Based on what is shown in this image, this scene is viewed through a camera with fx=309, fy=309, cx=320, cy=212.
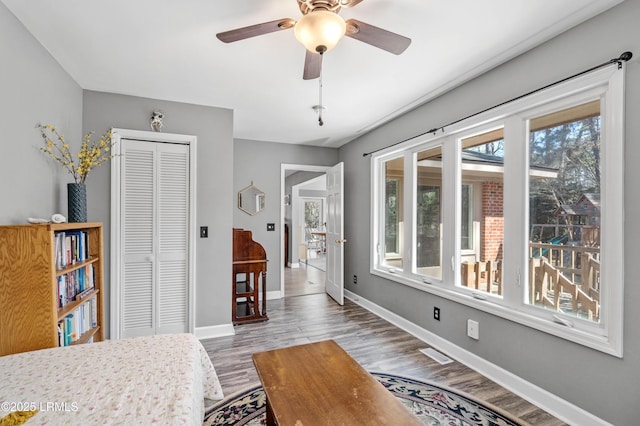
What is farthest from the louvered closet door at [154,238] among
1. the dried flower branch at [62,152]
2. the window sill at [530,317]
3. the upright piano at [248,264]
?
the window sill at [530,317]

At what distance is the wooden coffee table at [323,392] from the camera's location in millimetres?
1287

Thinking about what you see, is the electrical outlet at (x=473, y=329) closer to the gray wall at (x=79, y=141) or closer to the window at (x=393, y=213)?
the window at (x=393, y=213)

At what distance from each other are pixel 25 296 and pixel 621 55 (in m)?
3.51

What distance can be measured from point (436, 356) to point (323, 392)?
1787 mm

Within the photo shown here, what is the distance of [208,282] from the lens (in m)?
3.39

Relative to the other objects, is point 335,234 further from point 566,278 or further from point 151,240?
point 566,278

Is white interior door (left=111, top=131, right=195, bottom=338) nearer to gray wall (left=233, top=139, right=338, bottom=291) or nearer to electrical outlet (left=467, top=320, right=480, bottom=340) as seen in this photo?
gray wall (left=233, top=139, right=338, bottom=291)

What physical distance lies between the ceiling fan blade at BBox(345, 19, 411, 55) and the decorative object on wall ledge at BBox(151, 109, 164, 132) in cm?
232

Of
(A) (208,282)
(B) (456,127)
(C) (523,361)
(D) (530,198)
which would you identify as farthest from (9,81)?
(C) (523,361)

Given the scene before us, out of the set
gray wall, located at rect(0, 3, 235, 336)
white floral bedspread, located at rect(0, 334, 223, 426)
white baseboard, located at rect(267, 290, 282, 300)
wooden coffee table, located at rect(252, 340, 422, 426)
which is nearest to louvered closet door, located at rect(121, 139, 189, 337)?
gray wall, located at rect(0, 3, 235, 336)

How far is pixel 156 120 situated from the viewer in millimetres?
3100

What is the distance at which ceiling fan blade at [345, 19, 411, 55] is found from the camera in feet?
5.01

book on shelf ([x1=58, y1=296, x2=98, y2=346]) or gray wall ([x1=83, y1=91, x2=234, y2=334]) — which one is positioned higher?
gray wall ([x1=83, y1=91, x2=234, y2=334])

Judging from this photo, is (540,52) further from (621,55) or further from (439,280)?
(439,280)
